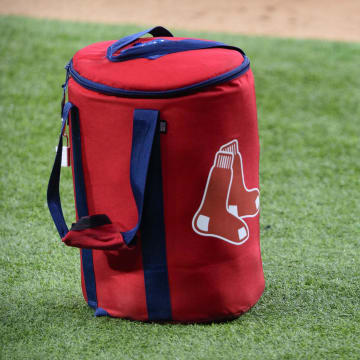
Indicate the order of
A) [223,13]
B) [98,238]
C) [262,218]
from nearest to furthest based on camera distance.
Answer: [98,238]
[262,218]
[223,13]

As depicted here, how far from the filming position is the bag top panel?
170 centimetres

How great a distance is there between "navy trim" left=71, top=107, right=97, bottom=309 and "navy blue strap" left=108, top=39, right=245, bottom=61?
8.8 inches

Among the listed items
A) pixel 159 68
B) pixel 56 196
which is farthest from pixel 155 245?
pixel 159 68

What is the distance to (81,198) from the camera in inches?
74.2

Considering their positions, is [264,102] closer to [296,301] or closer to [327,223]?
[327,223]

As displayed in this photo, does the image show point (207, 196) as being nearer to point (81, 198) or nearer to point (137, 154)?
point (137, 154)

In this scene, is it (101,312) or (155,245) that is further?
(101,312)

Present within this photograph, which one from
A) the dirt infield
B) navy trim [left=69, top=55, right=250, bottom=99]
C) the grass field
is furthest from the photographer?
the dirt infield

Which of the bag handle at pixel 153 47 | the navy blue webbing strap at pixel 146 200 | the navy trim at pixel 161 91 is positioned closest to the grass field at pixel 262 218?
the navy blue webbing strap at pixel 146 200

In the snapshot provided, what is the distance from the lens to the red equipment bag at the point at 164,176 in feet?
5.64

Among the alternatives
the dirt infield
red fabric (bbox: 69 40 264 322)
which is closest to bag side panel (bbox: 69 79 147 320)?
red fabric (bbox: 69 40 264 322)

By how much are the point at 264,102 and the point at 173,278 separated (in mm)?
2334

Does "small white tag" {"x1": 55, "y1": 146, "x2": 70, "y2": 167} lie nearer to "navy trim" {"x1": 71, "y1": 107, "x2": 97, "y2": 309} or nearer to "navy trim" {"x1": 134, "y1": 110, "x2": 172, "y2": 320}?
"navy trim" {"x1": 71, "y1": 107, "x2": 97, "y2": 309}

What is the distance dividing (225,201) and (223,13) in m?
5.83
